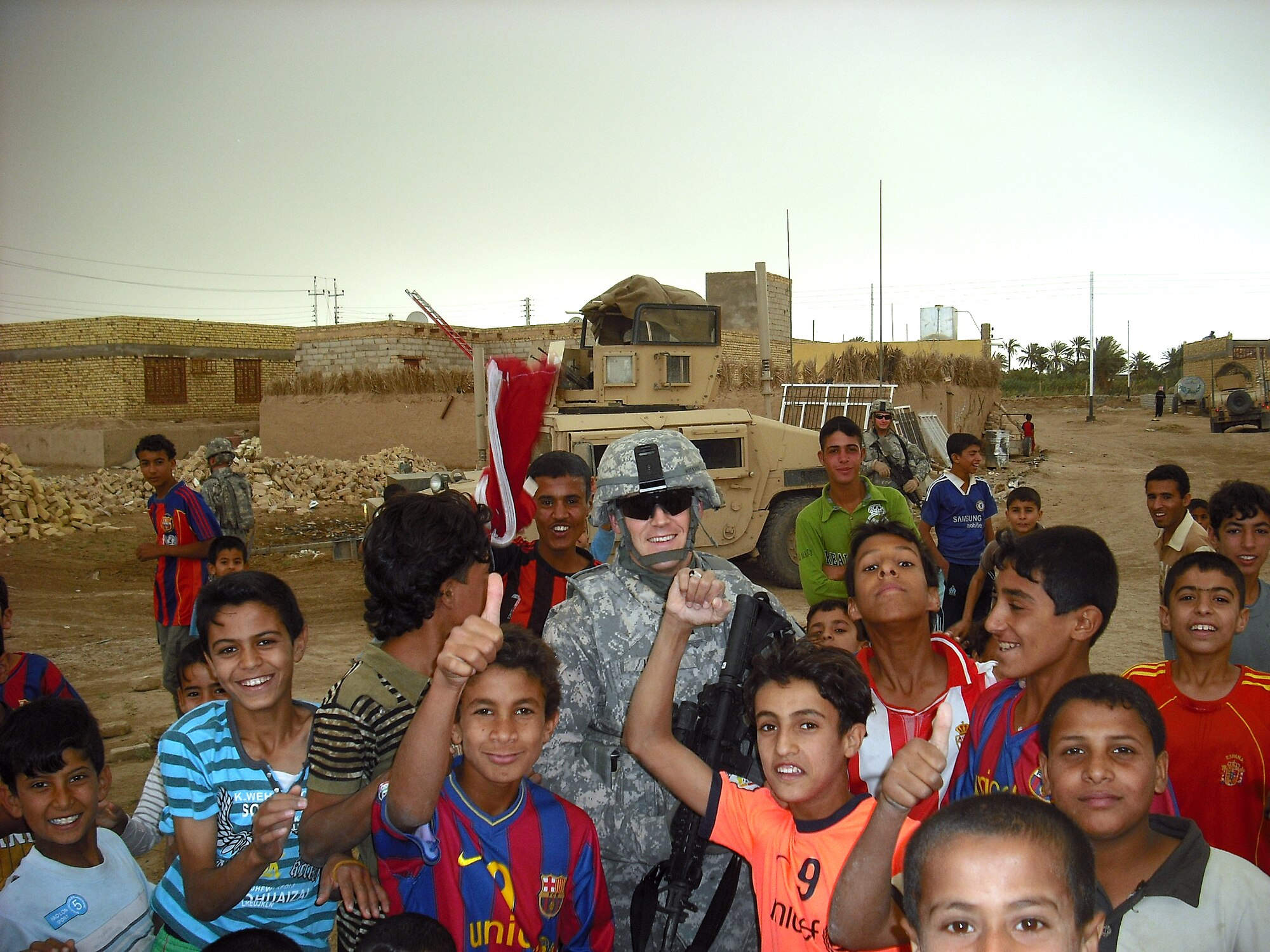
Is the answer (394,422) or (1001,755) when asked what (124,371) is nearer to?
(394,422)

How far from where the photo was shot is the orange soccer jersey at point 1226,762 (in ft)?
7.00

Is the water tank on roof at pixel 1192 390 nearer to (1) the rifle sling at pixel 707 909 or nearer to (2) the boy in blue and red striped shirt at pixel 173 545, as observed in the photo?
(2) the boy in blue and red striped shirt at pixel 173 545

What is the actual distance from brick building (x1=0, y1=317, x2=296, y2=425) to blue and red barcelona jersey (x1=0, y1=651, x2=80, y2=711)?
22071 millimetres

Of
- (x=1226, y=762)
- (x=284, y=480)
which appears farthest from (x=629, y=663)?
(x=284, y=480)

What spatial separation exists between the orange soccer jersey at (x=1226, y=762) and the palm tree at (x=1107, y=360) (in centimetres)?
4769

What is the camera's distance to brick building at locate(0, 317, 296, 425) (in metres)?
22.6

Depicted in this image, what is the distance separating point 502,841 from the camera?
75.3 inches

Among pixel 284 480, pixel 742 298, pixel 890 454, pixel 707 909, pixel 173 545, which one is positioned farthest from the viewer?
pixel 742 298

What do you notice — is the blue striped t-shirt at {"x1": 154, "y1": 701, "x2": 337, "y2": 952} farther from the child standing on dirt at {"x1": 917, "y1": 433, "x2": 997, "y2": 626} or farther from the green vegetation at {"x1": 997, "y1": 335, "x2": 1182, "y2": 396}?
the green vegetation at {"x1": 997, "y1": 335, "x2": 1182, "y2": 396}

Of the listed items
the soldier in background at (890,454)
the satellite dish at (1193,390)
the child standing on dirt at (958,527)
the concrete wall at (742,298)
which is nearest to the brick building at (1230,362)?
the satellite dish at (1193,390)

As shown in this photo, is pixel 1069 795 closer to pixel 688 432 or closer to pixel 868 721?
pixel 868 721

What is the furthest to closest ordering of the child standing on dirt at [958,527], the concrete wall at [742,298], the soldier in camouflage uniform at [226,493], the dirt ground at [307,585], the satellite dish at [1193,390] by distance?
the satellite dish at [1193,390] → the concrete wall at [742,298] → the dirt ground at [307,585] → the soldier in camouflage uniform at [226,493] → the child standing on dirt at [958,527]

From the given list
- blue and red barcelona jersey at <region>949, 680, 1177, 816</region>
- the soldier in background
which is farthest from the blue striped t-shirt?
the soldier in background

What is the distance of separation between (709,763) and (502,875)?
1.66 feet
